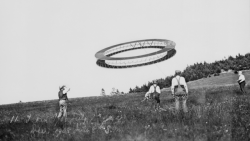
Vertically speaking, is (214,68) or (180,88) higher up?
(214,68)

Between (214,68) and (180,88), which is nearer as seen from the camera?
(180,88)

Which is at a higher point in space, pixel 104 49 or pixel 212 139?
pixel 104 49

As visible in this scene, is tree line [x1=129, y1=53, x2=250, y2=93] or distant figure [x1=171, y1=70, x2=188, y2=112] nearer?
distant figure [x1=171, y1=70, x2=188, y2=112]

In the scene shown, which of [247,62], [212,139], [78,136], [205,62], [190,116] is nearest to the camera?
[212,139]

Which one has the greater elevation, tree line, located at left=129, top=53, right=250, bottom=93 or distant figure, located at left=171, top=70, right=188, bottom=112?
tree line, located at left=129, top=53, right=250, bottom=93

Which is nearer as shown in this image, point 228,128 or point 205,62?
point 228,128

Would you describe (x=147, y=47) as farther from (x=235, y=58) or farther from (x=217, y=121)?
(x=235, y=58)

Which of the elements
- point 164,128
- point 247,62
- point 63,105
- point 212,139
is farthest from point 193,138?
point 247,62

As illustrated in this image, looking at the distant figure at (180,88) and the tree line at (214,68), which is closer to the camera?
the distant figure at (180,88)

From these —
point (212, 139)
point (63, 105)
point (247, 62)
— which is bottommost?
point (212, 139)

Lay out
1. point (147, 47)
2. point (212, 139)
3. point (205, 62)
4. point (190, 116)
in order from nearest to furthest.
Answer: point (212, 139), point (190, 116), point (147, 47), point (205, 62)

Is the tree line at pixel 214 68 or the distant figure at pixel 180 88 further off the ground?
the tree line at pixel 214 68
